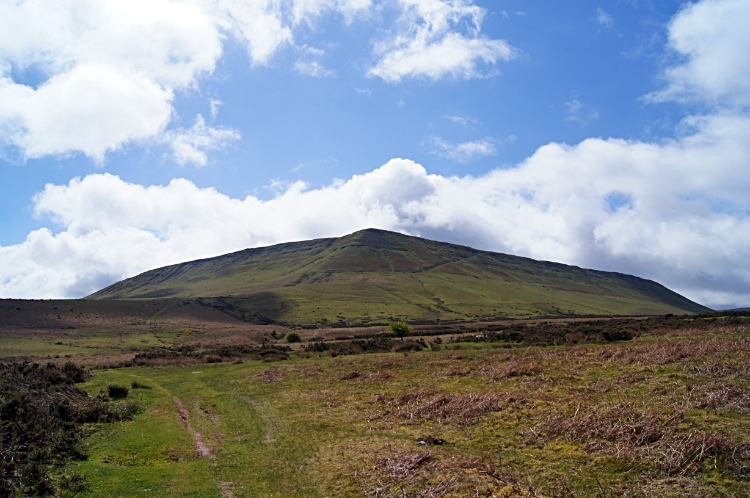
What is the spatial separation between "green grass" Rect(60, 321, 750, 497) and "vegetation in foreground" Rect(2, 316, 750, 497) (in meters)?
0.07

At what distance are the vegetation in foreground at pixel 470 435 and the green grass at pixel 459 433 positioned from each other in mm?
65

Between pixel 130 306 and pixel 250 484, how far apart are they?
156448 millimetres

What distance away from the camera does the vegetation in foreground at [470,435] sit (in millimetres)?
11078

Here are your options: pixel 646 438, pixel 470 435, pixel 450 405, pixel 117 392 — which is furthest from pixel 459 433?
pixel 117 392

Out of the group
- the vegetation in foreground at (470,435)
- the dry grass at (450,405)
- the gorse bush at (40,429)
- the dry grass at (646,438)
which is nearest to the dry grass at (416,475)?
the vegetation in foreground at (470,435)

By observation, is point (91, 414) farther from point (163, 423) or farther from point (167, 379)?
point (167, 379)

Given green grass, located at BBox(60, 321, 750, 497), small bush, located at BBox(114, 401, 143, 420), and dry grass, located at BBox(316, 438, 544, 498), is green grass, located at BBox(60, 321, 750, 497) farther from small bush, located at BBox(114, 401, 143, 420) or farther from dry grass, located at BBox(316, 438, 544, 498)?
small bush, located at BBox(114, 401, 143, 420)

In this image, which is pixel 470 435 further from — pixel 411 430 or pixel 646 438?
pixel 646 438

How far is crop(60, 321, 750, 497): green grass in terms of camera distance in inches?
446

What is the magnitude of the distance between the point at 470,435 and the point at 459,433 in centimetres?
53

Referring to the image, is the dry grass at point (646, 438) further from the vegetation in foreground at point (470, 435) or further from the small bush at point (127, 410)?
the small bush at point (127, 410)

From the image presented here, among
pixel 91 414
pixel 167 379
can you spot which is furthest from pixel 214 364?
pixel 91 414

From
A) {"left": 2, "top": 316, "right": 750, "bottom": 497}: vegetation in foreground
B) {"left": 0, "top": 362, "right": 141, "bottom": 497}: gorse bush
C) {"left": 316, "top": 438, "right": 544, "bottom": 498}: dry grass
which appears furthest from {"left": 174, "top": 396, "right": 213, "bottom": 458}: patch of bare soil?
{"left": 316, "top": 438, "right": 544, "bottom": 498}: dry grass

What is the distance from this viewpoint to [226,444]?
1847 cm
